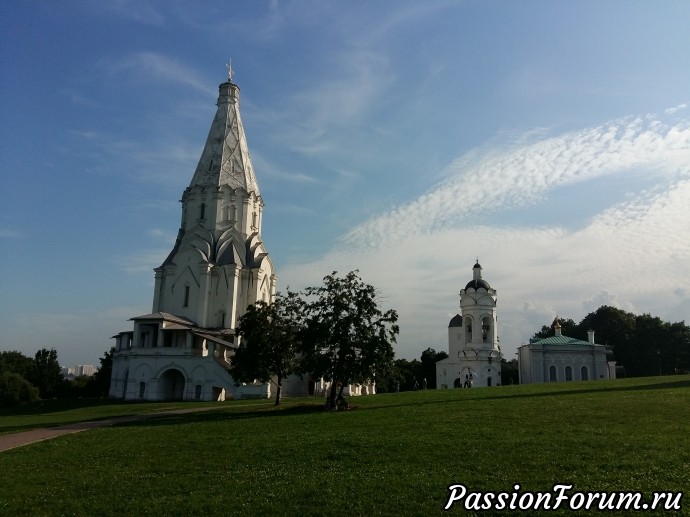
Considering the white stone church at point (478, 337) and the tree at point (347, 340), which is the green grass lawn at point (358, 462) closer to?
the tree at point (347, 340)

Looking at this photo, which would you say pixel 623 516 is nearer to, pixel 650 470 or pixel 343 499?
pixel 650 470

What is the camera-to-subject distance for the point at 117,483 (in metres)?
12.9

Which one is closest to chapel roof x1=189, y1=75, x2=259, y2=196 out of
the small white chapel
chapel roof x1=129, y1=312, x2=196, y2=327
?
chapel roof x1=129, y1=312, x2=196, y2=327

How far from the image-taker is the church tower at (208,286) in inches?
1916

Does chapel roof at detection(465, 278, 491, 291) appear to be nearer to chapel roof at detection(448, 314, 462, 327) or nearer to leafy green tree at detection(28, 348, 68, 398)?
chapel roof at detection(448, 314, 462, 327)

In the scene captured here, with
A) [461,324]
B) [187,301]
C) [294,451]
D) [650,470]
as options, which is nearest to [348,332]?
[294,451]

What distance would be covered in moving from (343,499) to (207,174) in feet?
172

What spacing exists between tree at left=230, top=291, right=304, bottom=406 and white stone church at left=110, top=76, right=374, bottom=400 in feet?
42.6

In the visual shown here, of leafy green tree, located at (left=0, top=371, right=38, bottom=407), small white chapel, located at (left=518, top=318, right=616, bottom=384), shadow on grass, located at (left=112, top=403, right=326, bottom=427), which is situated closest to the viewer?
shadow on grass, located at (left=112, top=403, right=326, bottom=427)

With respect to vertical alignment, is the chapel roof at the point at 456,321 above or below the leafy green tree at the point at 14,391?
above

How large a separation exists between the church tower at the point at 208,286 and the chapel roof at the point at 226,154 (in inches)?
4.0

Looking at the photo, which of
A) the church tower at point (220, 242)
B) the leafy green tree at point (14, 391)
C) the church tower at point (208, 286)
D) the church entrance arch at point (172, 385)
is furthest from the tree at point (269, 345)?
the leafy green tree at point (14, 391)

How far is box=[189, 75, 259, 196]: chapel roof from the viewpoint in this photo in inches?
2340

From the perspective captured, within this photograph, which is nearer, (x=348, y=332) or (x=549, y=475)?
(x=549, y=475)
